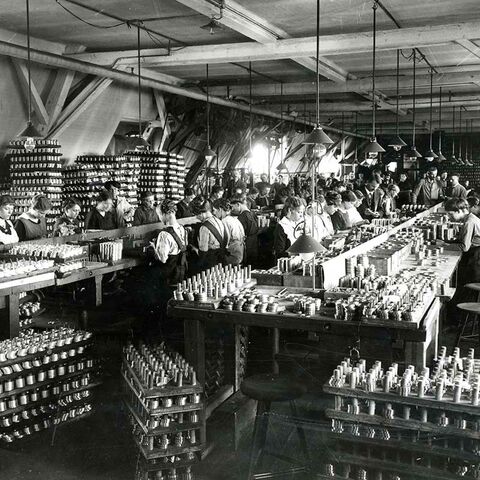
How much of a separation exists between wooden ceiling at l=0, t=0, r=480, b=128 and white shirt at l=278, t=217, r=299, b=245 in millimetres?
2749

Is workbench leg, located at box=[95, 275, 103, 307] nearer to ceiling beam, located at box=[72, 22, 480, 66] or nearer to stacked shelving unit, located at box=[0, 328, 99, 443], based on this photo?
stacked shelving unit, located at box=[0, 328, 99, 443]

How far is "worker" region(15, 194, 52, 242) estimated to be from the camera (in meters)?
9.84

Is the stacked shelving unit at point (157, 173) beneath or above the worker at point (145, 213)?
above

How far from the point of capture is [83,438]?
5363mm

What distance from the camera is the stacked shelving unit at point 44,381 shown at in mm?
5789

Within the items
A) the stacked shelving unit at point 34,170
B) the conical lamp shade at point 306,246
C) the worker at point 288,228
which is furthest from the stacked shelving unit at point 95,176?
the conical lamp shade at point 306,246

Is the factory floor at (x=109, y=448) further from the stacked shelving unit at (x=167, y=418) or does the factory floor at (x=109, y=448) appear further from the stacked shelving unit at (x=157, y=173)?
the stacked shelving unit at (x=157, y=173)

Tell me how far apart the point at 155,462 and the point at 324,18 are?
7.06 m

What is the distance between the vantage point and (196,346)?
6129 millimetres

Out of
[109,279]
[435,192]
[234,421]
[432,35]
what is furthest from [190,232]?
[435,192]

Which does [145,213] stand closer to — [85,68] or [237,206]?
[237,206]

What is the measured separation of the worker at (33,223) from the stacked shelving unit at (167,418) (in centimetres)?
482

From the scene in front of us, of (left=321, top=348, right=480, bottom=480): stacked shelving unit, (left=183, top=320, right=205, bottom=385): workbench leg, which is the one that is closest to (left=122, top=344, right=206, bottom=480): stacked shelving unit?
(left=183, top=320, right=205, bottom=385): workbench leg

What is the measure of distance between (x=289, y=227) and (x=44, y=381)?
15.7 ft
